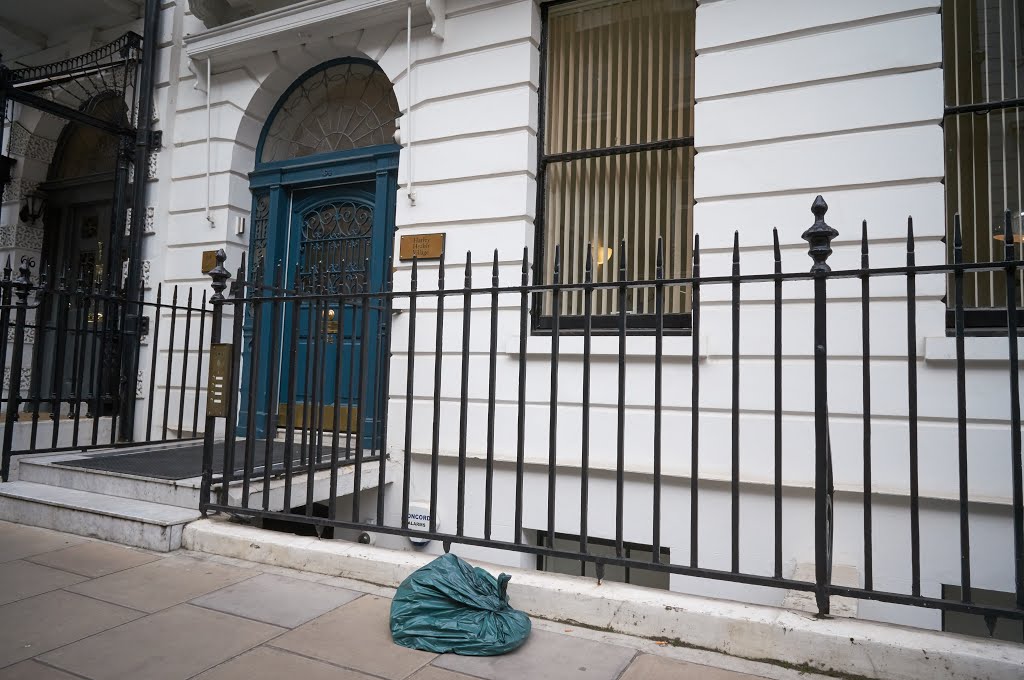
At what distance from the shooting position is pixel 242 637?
276cm

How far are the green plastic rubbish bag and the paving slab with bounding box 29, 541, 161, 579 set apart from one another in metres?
1.93

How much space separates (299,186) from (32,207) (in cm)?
452

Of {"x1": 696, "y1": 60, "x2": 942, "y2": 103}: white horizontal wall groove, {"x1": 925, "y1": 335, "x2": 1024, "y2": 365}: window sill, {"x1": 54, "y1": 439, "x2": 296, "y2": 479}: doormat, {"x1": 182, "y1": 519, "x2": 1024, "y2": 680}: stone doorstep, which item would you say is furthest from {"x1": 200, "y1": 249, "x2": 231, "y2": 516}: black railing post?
{"x1": 925, "y1": 335, "x2": 1024, "y2": 365}: window sill

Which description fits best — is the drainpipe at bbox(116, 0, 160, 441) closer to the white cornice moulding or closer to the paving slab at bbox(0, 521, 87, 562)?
the white cornice moulding

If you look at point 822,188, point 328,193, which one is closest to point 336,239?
point 328,193

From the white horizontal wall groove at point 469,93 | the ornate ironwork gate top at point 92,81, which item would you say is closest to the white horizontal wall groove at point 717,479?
the white horizontal wall groove at point 469,93

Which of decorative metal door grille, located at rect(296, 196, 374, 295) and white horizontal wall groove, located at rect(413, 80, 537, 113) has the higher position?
white horizontal wall groove, located at rect(413, 80, 537, 113)

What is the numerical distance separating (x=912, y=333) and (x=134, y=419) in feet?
24.1

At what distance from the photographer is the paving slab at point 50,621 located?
2.63 m

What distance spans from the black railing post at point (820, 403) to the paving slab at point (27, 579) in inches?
150

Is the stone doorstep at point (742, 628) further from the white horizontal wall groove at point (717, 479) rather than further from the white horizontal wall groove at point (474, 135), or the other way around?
the white horizontal wall groove at point (474, 135)

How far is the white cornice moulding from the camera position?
5.67m

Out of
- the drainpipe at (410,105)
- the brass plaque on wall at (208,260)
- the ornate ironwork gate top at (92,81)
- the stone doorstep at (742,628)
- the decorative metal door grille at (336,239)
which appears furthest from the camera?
the ornate ironwork gate top at (92,81)

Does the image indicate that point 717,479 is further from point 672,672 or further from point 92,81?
point 92,81
